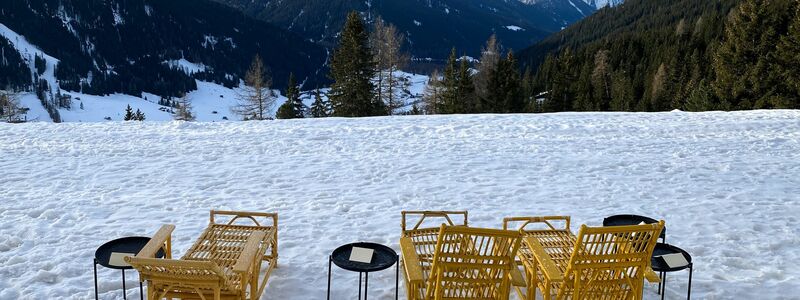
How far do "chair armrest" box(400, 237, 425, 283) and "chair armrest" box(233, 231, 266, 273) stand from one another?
49.4 inches

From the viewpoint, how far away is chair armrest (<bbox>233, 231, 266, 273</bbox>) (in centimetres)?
423

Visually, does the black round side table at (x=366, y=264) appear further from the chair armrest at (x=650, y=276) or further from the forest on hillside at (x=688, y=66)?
the forest on hillside at (x=688, y=66)

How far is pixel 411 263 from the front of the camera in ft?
14.2

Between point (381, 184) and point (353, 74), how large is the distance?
74.9 ft

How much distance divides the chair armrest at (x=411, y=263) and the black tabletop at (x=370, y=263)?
19cm

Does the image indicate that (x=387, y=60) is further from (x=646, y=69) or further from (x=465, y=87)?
(x=646, y=69)

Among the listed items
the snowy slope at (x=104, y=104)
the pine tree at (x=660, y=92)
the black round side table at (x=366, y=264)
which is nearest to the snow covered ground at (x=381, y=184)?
the black round side table at (x=366, y=264)

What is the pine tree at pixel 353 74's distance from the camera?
105ft

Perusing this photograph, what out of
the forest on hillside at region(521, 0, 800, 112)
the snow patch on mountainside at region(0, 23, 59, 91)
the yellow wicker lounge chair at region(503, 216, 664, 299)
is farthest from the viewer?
Result: the snow patch on mountainside at region(0, 23, 59, 91)

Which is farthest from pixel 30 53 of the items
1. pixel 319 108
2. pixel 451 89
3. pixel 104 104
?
pixel 451 89

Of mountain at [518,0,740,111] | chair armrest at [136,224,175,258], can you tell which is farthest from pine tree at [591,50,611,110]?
chair armrest at [136,224,175,258]

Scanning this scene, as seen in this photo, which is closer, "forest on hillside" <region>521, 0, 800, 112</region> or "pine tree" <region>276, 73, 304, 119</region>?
"forest on hillside" <region>521, 0, 800, 112</region>

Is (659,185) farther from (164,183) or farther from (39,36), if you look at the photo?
(39,36)

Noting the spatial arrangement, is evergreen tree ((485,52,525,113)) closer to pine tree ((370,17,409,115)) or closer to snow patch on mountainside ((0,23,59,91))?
pine tree ((370,17,409,115))
